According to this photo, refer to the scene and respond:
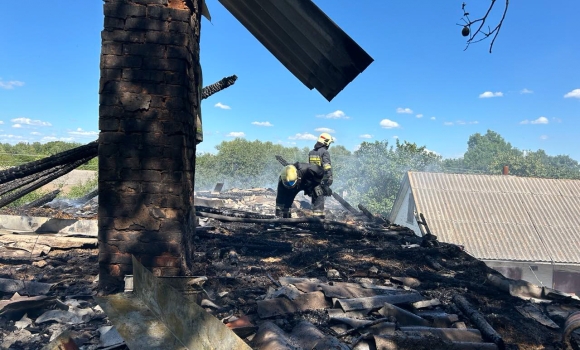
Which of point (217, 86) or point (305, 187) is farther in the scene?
point (305, 187)

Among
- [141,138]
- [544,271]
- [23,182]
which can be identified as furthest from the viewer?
[544,271]

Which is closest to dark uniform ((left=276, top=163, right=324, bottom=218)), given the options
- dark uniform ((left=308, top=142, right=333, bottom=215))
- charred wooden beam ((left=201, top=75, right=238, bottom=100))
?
dark uniform ((left=308, top=142, right=333, bottom=215))

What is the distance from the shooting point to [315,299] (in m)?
2.92

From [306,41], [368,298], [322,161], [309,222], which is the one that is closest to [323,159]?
[322,161]

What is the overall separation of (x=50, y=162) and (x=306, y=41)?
2762 millimetres

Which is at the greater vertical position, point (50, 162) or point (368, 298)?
point (50, 162)

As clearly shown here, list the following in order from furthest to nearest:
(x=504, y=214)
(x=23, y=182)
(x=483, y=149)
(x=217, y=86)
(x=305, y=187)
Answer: (x=483, y=149) < (x=504, y=214) < (x=305, y=187) < (x=217, y=86) < (x=23, y=182)

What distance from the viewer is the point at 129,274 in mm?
2818

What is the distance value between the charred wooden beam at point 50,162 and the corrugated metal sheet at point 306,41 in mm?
2181

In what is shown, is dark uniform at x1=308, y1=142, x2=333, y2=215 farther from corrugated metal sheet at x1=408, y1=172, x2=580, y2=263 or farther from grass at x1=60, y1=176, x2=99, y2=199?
grass at x1=60, y1=176, x2=99, y2=199

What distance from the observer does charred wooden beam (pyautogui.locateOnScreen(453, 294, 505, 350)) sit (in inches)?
96.4

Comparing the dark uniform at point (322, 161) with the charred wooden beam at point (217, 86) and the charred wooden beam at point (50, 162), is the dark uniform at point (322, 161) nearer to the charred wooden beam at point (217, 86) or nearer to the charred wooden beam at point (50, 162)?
the charred wooden beam at point (217, 86)

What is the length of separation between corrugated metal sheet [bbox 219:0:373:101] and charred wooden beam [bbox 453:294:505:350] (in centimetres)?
233

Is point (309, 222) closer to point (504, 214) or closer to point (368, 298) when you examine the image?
point (368, 298)
